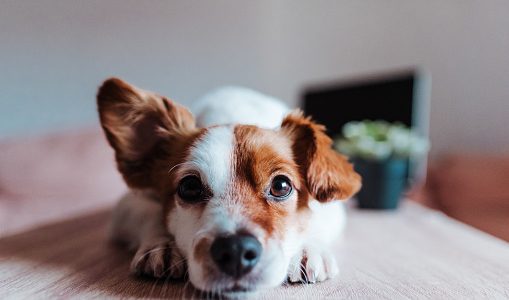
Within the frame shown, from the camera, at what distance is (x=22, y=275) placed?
3.25 feet

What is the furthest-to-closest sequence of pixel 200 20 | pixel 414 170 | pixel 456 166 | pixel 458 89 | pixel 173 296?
pixel 200 20
pixel 458 89
pixel 456 166
pixel 414 170
pixel 173 296

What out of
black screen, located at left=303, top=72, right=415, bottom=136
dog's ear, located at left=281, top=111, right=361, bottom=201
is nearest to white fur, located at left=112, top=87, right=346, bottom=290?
dog's ear, located at left=281, top=111, right=361, bottom=201

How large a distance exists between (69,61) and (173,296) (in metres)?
2.75

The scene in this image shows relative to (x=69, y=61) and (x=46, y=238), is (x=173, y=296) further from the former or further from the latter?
(x=69, y=61)

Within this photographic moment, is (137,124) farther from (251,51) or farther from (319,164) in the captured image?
(251,51)

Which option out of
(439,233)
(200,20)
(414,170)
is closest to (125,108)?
(439,233)

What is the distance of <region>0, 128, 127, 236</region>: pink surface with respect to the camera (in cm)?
242

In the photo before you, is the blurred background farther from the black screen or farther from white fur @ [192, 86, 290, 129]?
white fur @ [192, 86, 290, 129]

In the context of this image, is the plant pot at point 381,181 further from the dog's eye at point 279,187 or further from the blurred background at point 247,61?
the dog's eye at point 279,187

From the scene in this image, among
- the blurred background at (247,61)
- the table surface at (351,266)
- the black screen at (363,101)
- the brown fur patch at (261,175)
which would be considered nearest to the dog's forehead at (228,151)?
the brown fur patch at (261,175)

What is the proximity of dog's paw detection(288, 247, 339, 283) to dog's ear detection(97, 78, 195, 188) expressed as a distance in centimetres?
49

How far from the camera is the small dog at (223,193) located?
85 centimetres

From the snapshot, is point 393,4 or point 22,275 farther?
point 393,4

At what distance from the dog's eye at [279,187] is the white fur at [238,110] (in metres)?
0.41
